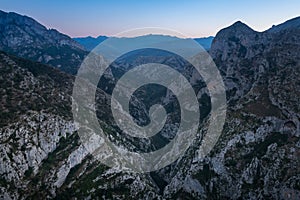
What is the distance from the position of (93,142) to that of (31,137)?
1064 inches

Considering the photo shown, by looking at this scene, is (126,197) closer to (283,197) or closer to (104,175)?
(104,175)

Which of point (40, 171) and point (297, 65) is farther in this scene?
point (297, 65)

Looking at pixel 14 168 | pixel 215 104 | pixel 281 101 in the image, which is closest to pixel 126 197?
pixel 14 168

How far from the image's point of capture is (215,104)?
646ft

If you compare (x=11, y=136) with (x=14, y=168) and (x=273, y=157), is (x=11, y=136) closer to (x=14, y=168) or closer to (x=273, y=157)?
(x=14, y=168)

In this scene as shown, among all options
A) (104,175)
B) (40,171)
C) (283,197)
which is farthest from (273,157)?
(40,171)

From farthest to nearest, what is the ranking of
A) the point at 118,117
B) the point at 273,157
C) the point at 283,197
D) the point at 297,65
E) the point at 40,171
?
the point at 118,117
the point at 297,65
the point at 40,171
the point at 273,157
the point at 283,197

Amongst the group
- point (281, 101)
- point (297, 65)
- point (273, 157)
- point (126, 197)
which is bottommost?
point (126, 197)

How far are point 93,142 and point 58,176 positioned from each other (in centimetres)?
2399

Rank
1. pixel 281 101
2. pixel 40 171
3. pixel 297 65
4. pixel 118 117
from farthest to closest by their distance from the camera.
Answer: pixel 118 117 < pixel 297 65 < pixel 281 101 < pixel 40 171

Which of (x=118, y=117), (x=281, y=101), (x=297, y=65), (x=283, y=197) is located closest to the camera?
(x=283, y=197)

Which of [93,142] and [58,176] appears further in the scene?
[93,142]

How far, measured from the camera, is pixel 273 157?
111 meters

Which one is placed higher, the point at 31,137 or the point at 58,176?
the point at 31,137
